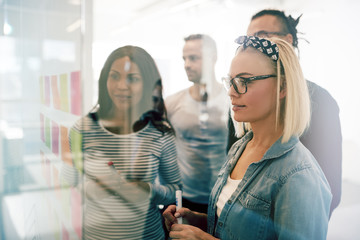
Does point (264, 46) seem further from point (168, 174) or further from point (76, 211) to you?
point (76, 211)

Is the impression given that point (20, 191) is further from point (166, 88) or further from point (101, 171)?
point (166, 88)

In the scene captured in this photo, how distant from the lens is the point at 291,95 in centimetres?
91

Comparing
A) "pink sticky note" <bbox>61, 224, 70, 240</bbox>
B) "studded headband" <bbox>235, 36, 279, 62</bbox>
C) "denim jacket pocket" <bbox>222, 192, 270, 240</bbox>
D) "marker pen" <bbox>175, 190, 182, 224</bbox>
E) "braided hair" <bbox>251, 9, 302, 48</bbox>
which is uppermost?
"braided hair" <bbox>251, 9, 302, 48</bbox>

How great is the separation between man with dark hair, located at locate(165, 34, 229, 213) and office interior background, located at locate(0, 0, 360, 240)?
5cm

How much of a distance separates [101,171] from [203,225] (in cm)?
50

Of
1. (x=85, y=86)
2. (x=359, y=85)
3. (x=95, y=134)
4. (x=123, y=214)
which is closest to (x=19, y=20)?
(x=85, y=86)

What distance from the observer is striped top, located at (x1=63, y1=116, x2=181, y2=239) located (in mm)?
1301

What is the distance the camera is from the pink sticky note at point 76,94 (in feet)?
4.42

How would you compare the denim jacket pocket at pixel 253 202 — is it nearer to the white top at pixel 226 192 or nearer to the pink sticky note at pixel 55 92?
the white top at pixel 226 192

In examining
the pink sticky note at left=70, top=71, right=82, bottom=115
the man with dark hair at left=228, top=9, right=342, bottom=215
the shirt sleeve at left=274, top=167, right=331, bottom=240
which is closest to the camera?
the shirt sleeve at left=274, top=167, right=331, bottom=240

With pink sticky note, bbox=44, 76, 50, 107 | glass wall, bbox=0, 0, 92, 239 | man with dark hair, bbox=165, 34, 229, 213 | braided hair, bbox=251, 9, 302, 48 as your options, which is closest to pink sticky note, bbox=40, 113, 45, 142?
glass wall, bbox=0, 0, 92, 239

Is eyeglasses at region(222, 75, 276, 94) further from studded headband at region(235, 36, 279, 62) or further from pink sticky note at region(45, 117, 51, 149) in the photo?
pink sticky note at region(45, 117, 51, 149)

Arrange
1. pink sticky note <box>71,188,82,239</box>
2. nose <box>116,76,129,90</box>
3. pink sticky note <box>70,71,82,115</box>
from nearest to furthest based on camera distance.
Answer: nose <box>116,76,129,90</box>, pink sticky note <box>70,71,82,115</box>, pink sticky note <box>71,188,82,239</box>

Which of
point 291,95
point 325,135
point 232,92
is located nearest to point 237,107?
point 232,92
